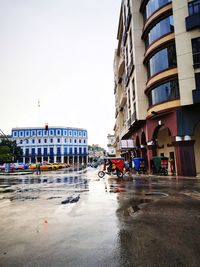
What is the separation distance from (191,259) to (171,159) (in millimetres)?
21712

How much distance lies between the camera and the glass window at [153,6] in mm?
22362

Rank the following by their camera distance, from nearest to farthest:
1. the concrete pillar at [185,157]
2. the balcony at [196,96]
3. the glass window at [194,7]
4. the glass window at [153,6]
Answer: the balcony at [196,96]
the concrete pillar at [185,157]
the glass window at [194,7]
the glass window at [153,6]

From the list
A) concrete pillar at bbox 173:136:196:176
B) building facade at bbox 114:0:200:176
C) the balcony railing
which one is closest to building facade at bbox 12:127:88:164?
building facade at bbox 114:0:200:176

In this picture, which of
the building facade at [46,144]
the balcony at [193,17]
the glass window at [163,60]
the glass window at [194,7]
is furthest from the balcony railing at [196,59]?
the building facade at [46,144]

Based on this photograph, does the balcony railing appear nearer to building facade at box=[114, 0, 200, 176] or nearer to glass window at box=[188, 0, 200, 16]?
building facade at box=[114, 0, 200, 176]

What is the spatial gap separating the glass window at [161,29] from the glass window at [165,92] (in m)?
5.45

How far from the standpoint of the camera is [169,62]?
2138cm

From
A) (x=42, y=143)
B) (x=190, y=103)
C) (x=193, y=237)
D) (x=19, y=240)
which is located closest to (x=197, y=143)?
(x=190, y=103)

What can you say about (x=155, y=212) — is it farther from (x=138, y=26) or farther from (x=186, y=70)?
(x=138, y=26)

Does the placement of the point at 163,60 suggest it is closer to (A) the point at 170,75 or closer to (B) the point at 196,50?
(A) the point at 170,75

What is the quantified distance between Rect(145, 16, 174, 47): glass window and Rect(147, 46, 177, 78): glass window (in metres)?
1.84

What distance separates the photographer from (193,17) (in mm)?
19891

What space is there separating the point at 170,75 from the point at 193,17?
18.4 feet

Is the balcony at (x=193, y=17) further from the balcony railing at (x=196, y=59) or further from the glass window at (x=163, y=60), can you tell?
the balcony railing at (x=196, y=59)
